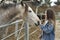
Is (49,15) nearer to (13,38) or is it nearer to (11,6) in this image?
(11,6)

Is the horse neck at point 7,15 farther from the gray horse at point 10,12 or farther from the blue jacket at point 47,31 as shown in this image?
the blue jacket at point 47,31

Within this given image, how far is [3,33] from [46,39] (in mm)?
2386

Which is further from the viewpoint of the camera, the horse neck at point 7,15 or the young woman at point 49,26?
the horse neck at point 7,15

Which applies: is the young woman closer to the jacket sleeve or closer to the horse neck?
the jacket sleeve

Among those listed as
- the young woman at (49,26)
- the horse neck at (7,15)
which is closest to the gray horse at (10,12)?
the horse neck at (7,15)

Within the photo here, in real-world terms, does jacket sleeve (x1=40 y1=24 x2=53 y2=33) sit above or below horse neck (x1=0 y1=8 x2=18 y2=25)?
above

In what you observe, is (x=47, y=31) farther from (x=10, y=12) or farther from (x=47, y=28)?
(x=10, y=12)

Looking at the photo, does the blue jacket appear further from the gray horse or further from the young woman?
the gray horse

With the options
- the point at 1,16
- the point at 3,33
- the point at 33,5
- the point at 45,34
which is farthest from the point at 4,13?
the point at 33,5

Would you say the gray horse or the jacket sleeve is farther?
the gray horse

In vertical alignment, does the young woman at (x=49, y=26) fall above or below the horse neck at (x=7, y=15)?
above

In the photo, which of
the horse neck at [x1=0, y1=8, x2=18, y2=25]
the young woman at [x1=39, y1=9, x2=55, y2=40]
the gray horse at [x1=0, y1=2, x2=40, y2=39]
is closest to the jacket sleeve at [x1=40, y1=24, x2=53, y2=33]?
the young woman at [x1=39, y1=9, x2=55, y2=40]

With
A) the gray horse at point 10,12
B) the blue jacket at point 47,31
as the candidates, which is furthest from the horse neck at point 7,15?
the blue jacket at point 47,31

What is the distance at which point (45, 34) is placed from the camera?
3.17 metres
